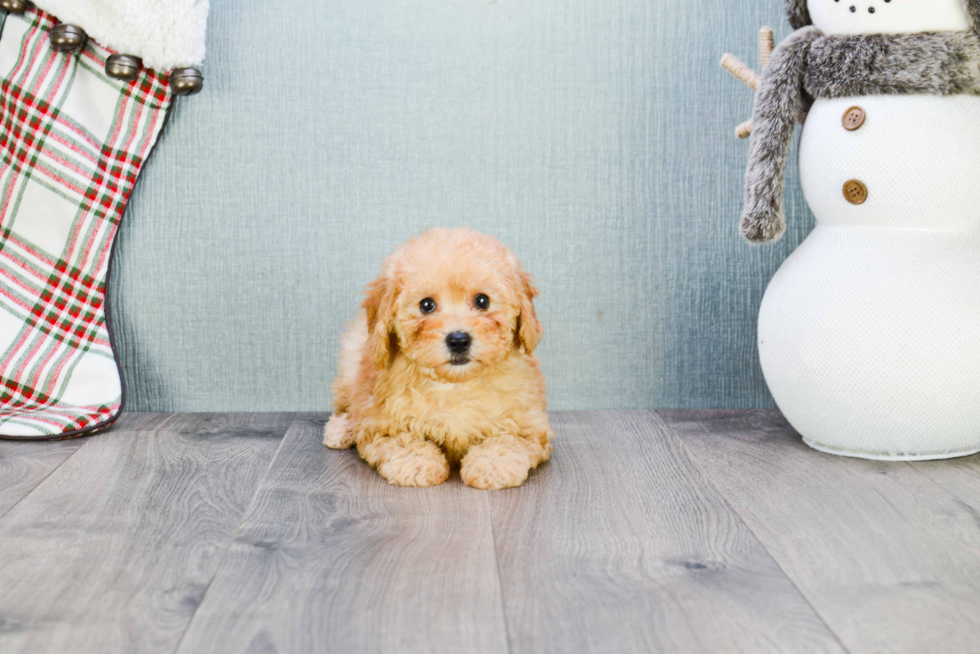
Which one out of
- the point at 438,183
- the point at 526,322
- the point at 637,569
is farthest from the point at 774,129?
the point at 637,569

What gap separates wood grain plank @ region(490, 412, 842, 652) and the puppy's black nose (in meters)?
0.23

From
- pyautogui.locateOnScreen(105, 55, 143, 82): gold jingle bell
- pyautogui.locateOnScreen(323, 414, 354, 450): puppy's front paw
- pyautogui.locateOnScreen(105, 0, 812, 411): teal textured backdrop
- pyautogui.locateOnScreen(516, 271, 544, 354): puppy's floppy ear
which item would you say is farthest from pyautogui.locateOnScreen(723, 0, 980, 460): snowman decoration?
pyautogui.locateOnScreen(105, 55, 143, 82): gold jingle bell

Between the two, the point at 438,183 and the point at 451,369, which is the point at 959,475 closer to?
the point at 451,369

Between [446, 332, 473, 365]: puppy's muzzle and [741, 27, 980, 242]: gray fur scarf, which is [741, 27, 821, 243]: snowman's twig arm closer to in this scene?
[741, 27, 980, 242]: gray fur scarf

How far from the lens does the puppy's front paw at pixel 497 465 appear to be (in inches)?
53.8

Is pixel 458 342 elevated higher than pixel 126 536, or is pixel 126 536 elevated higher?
pixel 458 342

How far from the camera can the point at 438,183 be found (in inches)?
71.7

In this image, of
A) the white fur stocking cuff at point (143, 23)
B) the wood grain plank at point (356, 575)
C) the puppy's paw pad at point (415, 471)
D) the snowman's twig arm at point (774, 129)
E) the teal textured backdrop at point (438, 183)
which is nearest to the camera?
the wood grain plank at point (356, 575)

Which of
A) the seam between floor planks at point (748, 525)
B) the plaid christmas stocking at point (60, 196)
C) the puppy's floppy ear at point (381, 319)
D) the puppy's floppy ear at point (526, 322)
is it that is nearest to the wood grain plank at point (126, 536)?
the plaid christmas stocking at point (60, 196)

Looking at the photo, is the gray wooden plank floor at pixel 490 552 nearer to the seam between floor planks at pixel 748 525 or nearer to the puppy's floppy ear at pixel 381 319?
the seam between floor planks at pixel 748 525

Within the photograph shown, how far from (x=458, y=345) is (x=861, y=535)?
24.0 inches

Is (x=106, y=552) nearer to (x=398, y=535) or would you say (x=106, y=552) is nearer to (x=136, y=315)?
(x=398, y=535)

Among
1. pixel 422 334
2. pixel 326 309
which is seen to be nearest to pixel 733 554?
pixel 422 334

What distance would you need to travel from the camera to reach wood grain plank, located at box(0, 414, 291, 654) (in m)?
0.94
